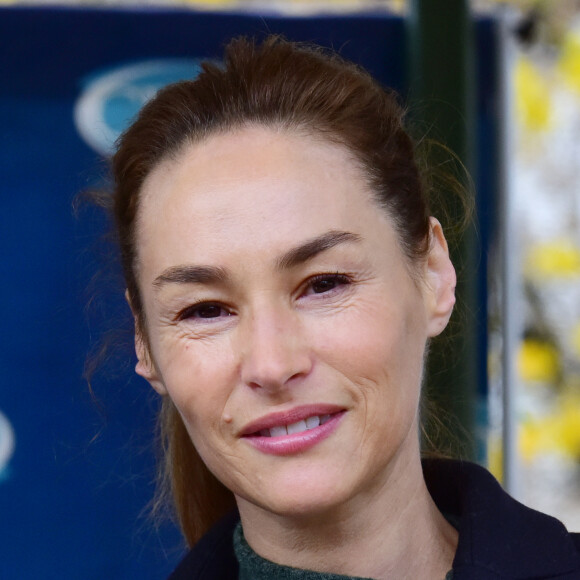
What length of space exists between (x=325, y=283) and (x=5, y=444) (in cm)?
100

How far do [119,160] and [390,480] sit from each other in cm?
68

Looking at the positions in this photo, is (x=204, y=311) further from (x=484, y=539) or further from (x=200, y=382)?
(x=484, y=539)

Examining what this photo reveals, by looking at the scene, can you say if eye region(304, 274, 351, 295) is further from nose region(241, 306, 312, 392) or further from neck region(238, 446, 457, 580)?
neck region(238, 446, 457, 580)

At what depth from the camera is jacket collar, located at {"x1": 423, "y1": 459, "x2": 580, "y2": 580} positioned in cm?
148

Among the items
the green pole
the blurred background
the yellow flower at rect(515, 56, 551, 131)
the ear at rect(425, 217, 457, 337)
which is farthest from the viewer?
the yellow flower at rect(515, 56, 551, 131)

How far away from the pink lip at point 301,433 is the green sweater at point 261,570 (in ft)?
0.72

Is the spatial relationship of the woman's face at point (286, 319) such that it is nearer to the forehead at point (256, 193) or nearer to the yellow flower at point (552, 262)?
the forehead at point (256, 193)

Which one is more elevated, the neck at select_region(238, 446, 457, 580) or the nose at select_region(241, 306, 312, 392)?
the nose at select_region(241, 306, 312, 392)

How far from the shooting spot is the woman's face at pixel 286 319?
56.0 inches

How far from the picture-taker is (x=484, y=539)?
153 centimetres

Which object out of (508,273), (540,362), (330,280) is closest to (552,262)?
(540,362)

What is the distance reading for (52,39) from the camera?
2.16m

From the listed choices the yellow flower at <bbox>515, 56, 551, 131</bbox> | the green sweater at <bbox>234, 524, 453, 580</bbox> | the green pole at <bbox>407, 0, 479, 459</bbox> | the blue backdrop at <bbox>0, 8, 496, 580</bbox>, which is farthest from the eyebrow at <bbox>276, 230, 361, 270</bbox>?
the yellow flower at <bbox>515, 56, 551, 131</bbox>

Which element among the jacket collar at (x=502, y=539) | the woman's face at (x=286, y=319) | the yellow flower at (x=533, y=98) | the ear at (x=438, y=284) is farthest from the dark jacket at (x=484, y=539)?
the yellow flower at (x=533, y=98)
